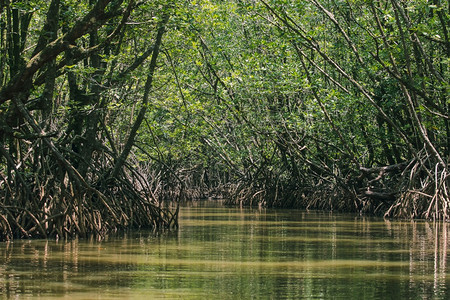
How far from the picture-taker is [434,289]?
7.16m

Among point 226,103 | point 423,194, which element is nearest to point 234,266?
point 423,194

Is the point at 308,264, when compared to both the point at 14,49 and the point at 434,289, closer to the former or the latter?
the point at 434,289

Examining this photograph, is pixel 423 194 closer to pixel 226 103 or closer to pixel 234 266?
pixel 226 103

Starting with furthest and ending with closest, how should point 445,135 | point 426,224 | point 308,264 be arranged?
1. point 445,135
2. point 426,224
3. point 308,264

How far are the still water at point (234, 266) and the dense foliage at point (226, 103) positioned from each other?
1242mm

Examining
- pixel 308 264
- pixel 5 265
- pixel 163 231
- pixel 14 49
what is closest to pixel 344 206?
pixel 163 231

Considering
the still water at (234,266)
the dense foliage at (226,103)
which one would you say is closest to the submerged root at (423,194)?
the dense foliage at (226,103)

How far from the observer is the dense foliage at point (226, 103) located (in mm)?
11859

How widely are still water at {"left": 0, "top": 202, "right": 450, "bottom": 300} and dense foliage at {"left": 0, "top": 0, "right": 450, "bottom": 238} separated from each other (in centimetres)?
124

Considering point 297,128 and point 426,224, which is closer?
point 426,224

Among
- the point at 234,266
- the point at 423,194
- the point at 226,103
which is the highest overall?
the point at 226,103

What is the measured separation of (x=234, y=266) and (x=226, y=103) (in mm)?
13157

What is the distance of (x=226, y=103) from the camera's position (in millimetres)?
21703

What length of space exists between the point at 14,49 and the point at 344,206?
11.1 m
